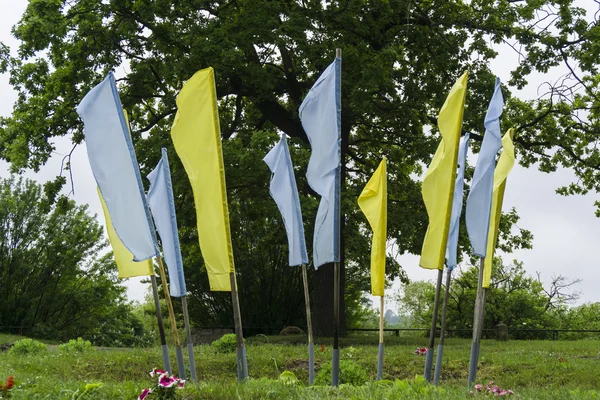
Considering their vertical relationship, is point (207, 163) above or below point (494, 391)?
above

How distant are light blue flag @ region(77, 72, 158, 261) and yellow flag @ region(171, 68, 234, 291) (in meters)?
0.58

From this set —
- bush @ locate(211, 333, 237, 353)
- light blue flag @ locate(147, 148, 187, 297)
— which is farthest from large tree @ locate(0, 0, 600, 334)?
light blue flag @ locate(147, 148, 187, 297)

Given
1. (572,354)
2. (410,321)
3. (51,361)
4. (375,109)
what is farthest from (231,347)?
(410,321)

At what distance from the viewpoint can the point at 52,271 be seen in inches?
1163

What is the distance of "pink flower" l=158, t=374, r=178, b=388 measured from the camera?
6.32m

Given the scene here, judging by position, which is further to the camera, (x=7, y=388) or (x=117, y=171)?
(x=117, y=171)

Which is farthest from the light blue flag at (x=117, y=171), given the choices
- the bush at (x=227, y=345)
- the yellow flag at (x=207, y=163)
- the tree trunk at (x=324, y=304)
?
the tree trunk at (x=324, y=304)

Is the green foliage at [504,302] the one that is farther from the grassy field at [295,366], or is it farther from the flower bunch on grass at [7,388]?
the flower bunch on grass at [7,388]

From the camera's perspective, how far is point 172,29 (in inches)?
730

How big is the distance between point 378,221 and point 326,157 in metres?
1.11

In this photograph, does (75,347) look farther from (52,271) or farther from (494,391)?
(52,271)

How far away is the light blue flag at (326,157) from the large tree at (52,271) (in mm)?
21193

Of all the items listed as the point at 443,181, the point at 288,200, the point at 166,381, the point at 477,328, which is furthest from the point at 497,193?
the point at 166,381

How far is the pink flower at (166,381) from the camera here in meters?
6.32
